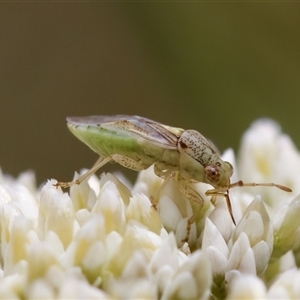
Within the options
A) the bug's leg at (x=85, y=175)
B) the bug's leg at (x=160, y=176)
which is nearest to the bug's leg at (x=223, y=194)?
the bug's leg at (x=160, y=176)

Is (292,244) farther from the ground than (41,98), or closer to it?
closer to it

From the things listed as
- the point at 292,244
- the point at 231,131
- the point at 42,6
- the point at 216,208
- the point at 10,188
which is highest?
the point at 42,6

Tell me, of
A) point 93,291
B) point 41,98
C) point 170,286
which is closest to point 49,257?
point 93,291

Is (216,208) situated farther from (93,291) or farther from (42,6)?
(42,6)

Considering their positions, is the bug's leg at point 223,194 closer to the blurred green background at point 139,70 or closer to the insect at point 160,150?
the insect at point 160,150

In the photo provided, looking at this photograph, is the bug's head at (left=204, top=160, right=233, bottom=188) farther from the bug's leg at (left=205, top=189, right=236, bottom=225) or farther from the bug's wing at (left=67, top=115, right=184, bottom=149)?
the bug's wing at (left=67, top=115, right=184, bottom=149)

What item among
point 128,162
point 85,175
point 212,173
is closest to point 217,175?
point 212,173

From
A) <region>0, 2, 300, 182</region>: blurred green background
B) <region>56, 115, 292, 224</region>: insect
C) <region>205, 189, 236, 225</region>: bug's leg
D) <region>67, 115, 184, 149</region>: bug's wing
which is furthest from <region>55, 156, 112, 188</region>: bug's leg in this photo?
<region>0, 2, 300, 182</region>: blurred green background
